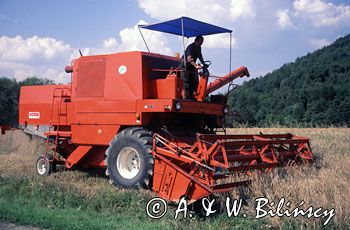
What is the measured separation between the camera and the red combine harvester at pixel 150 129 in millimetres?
7488

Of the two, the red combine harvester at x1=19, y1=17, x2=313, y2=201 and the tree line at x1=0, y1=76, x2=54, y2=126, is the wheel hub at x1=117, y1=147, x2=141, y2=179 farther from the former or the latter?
the tree line at x1=0, y1=76, x2=54, y2=126

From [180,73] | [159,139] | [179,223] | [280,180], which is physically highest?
[180,73]

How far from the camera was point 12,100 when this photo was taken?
47031mm

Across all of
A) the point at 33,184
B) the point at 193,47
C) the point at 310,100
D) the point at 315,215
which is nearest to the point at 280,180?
the point at 315,215

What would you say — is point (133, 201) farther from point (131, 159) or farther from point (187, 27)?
point (187, 27)

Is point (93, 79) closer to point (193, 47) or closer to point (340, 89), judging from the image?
point (193, 47)

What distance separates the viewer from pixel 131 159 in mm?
8852

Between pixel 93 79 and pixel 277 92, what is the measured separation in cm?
4069

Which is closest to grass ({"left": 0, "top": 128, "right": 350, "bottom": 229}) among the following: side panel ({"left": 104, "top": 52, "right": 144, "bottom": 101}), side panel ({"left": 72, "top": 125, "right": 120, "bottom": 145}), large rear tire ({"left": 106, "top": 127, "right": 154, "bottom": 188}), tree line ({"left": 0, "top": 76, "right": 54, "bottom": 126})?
large rear tire ({"left": 106, "top": 127, "right": 154, "bottom": 188})

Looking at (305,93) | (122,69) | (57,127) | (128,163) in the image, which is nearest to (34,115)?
(57,127)

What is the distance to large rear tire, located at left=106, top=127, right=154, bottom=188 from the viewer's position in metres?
8.14

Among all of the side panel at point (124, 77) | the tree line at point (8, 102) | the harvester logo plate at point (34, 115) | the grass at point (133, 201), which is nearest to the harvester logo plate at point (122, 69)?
the side panel at point (124, 77)

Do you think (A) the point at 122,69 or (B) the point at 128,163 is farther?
(A) the point at 122,69

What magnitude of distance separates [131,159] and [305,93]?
36989mm
